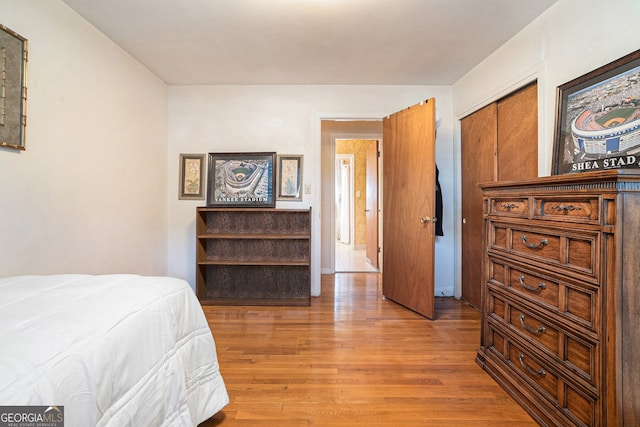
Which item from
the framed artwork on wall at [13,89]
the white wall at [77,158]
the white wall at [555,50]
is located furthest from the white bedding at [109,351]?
the white wall at [555,50]

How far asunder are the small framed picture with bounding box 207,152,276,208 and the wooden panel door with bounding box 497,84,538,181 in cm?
226

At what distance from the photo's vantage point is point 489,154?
2.74 meters

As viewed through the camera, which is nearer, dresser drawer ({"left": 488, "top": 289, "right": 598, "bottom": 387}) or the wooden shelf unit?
dresser drawer ({"left": 488, "top": 289, "right": 598, "bottom": 387})

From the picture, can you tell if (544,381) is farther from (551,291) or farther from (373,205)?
(373,205)

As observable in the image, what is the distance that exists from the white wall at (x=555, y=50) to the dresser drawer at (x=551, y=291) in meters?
0.88

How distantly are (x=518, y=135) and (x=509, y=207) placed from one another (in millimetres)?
1112

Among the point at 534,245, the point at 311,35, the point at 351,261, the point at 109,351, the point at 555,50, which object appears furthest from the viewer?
the point at 351,261

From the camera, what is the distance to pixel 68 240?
2.03 meters

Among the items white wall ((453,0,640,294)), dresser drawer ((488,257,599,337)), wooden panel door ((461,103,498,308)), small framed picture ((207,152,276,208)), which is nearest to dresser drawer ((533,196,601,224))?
dresser drawer ((488,257,599,337))

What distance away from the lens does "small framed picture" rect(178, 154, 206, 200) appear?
335 centimetres

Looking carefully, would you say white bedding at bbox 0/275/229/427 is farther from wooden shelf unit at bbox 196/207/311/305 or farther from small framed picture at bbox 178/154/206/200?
small framed picture at bbox 178/154/206/200

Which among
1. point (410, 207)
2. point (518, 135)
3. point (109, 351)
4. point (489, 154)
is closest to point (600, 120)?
point (518, 135)

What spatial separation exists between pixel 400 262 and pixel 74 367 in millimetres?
2767

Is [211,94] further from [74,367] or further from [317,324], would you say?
[74,367]
